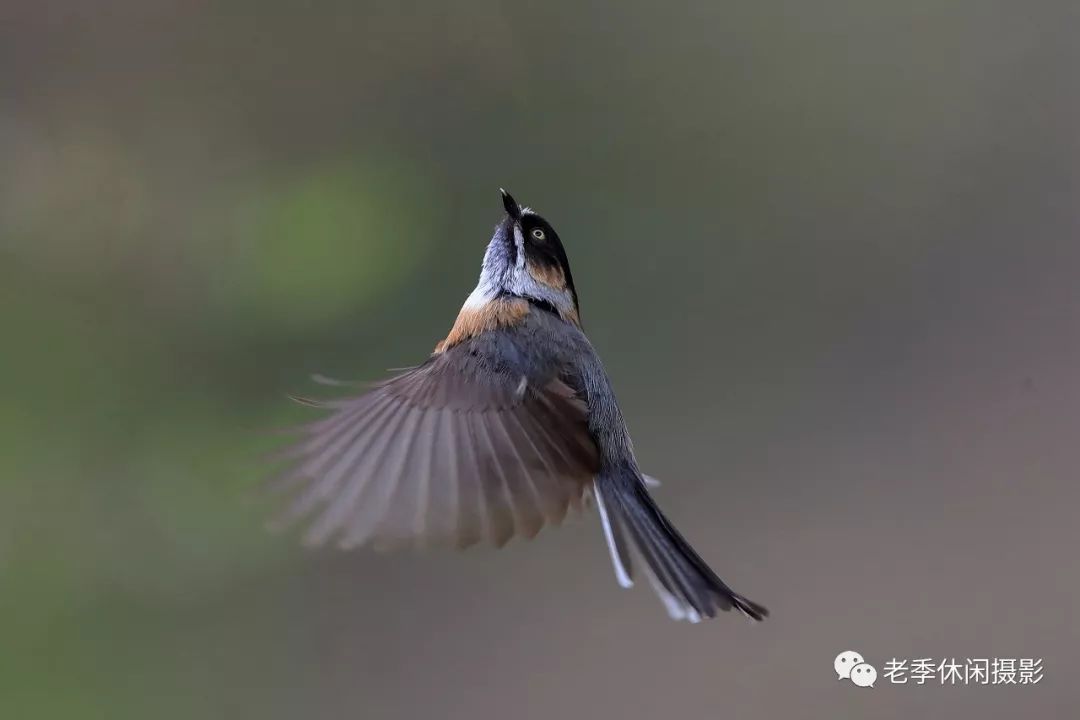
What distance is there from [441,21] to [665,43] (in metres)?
0.77

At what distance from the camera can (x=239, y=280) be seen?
3.09 m

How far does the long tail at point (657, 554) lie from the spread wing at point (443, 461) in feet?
0.27

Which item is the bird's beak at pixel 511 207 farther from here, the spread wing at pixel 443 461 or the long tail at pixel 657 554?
the long tail at pixel 657 554

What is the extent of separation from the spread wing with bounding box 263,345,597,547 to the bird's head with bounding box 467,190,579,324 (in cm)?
35

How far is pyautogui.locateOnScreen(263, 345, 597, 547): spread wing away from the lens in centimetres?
180

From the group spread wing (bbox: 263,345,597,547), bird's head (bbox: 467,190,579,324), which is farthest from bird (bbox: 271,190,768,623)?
bird's head (bbox: 467,190,579,324)

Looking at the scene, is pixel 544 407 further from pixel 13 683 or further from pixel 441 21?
pixel 441 21

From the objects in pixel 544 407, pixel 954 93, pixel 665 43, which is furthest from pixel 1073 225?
pixel 544 407

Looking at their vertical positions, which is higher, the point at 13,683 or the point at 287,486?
the point at 287,486

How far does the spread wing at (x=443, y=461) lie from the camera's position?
1.80 meters

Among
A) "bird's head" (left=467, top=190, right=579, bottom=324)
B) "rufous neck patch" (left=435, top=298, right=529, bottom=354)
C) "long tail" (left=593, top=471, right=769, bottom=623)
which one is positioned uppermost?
"bird's head" (left=467, top=190, right=579, bottom=324)

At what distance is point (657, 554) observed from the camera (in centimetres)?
199

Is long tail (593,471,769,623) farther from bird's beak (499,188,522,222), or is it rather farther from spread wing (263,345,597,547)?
bird's beak (499,188,522,222)

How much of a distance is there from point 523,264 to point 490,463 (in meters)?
0.63
